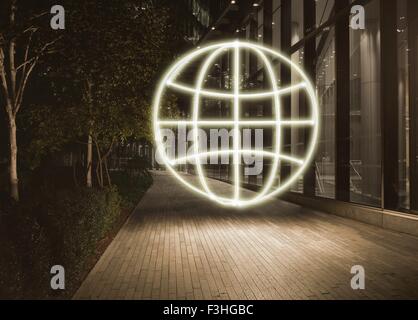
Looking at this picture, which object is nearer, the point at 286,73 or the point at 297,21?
the point at 297,21

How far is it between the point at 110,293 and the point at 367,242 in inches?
270

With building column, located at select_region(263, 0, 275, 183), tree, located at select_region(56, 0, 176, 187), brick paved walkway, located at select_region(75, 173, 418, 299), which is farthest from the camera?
building column, located at select_region(263, 0, 275, 183)

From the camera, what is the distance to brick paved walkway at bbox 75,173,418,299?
23.5 ft

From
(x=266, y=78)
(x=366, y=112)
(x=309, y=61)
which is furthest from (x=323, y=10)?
(x=266, y=78)

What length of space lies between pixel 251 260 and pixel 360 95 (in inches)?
377

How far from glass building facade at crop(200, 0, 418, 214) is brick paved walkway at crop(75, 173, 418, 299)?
1.62 m

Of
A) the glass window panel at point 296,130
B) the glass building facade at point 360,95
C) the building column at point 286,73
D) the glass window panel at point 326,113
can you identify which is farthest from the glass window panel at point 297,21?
the glass window panel at point 326,113

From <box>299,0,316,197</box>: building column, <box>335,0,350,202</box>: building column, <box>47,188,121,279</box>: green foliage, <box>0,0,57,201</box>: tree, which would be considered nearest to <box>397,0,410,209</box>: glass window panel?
<box>335,0,350,202</box>: building column

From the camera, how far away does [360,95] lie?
16797mm

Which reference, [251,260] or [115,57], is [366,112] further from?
[251,260]

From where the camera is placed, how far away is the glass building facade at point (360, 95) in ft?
44.3

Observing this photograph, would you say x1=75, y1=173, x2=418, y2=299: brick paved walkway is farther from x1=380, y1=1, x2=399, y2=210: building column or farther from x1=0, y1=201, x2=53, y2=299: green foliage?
x1=380, y1=1, x2=399, y2=210: building column
